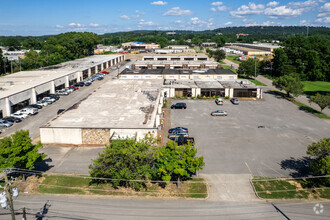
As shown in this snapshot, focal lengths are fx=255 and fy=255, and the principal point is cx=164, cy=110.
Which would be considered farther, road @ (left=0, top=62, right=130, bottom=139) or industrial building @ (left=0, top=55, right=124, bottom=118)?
industrial building @ (left=0, top=55, right=124, bottom=118)

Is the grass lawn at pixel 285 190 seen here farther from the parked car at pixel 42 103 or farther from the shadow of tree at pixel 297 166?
the parked car at pixel 42 103

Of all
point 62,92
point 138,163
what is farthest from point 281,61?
point 138,163

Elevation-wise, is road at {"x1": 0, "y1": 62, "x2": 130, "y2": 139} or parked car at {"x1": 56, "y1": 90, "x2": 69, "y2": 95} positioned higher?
parked car at {"x1": 56, "y1": 90, "x2": 69, "y2": 95}

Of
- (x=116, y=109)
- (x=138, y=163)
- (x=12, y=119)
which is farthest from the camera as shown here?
(x=12, y=119)

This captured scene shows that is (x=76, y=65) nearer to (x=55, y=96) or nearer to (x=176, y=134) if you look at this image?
(x=55, y=96)

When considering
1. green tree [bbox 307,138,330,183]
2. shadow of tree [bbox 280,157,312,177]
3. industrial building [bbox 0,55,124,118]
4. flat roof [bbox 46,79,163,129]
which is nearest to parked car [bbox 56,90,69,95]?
industrial building [bbox 0,55,124,118]

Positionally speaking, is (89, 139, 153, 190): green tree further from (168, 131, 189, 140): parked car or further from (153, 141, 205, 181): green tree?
(168, 131, 189, 140): parked car
